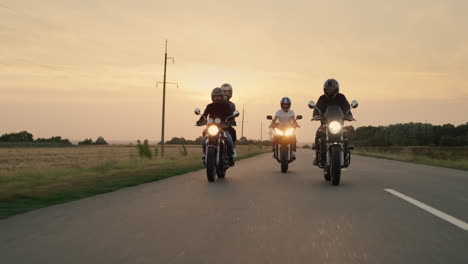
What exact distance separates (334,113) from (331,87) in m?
0.75

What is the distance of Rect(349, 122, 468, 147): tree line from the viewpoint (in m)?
126

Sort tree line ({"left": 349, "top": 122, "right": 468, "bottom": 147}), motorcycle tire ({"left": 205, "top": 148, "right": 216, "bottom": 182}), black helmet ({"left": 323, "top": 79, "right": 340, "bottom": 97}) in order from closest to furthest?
black helmet ({"left": 323, "top": 79, "right": 340, "bottom": 97}) < motorcycle tire ({"left": 205, "top": 148, "right": 216, "bottom": 182}) < tree line ({"left": 349, "top": 122, "right": 468, "bottom": 147})

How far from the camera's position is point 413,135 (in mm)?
151625

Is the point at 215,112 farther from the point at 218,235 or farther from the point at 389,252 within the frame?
the point at 389,252

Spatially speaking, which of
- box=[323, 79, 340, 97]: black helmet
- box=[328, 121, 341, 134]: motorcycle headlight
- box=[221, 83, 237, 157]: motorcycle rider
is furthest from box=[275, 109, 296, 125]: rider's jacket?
box=[328, 121, 341, 134]: motorcycle headlight

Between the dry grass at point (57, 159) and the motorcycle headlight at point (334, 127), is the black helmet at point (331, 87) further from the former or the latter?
the dry grass at point (57, 159)

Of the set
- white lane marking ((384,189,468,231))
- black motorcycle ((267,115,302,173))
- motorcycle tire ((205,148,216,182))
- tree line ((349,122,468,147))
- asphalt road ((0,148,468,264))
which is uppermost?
tree line ((349,122,468,147))

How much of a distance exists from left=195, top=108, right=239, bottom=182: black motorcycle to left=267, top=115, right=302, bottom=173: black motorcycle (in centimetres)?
323

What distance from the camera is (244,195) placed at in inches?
333

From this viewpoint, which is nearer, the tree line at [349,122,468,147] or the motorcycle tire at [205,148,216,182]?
the motorcycle tire at [205,148,216,182]

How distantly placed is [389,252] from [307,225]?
144cm

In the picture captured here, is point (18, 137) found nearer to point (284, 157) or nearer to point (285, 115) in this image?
point (285, 115)

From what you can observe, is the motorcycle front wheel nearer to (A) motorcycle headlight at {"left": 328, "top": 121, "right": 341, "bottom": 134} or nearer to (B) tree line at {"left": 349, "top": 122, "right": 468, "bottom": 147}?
(A) motorcycle headlight at {"left": 328, "top": 121, "right": 341, "bottom": 134}

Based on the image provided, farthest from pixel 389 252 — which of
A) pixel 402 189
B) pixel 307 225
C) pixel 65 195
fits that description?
pixel 65 195
